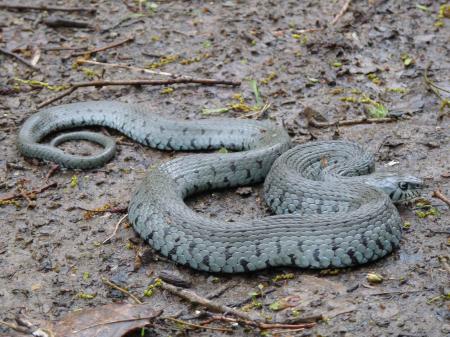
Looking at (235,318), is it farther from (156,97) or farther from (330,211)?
(156,97)

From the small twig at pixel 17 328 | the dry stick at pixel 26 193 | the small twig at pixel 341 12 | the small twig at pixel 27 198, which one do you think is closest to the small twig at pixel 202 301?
the small twig at pixel 17 328

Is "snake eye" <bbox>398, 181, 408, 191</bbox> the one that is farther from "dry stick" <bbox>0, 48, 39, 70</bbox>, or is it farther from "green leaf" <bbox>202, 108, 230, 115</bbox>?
"dry stick" <bbox>0, 48, 39, 70</bbox>

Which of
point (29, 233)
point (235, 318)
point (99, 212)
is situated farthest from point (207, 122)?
point (235, 318)

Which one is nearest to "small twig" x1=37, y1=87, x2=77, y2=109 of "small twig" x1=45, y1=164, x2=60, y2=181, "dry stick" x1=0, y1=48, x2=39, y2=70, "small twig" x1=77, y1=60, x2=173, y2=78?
"small twig" x1=77, y1=60, x2=173, y2=78

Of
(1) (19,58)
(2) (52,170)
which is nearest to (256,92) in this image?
(2) (52,170)

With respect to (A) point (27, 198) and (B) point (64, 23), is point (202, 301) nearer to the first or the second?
(A) point (27, 198)
